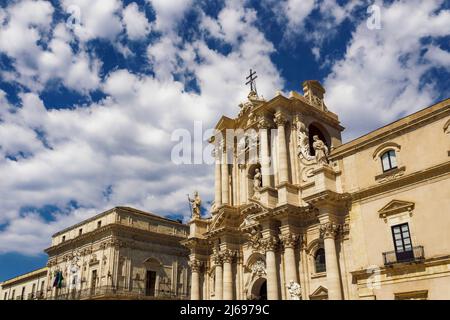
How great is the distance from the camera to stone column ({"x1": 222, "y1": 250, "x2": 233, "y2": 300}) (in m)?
27.9

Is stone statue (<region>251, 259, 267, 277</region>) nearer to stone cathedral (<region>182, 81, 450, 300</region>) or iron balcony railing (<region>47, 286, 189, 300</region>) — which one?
stone cathedral (<region>182, 81, 450, 300</region>)

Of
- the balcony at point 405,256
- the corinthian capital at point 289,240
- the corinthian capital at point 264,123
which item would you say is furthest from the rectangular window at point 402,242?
the corinthian capital at point 264,123

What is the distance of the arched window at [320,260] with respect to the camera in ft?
77.9

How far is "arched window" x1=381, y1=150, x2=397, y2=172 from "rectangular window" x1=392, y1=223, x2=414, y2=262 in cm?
294

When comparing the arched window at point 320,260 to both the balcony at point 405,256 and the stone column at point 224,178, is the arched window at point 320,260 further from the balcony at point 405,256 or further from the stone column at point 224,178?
the stone column at point 224,178

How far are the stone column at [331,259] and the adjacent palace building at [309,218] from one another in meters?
0.05

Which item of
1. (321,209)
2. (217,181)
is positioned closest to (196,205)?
(217,181)

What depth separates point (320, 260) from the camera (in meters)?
24.0


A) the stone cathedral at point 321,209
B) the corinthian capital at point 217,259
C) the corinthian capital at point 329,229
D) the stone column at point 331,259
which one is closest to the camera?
the stone cathedral at point 321,209

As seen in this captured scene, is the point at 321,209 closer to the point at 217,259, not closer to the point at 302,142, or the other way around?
the point at 302,142

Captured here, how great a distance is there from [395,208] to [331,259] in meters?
3.95

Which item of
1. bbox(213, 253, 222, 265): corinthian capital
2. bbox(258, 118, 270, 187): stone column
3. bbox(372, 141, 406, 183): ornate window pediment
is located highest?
bbox(258, 118, 270, 187): stone column

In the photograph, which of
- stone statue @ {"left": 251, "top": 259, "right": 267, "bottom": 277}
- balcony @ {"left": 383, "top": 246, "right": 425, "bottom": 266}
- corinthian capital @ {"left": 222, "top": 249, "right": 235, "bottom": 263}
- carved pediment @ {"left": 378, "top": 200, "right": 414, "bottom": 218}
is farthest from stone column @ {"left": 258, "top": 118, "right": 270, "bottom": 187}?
balcony @ {"left": 383, "top": 246, "right": 425, "bottom": 266}

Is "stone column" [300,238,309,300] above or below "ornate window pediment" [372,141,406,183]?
below
